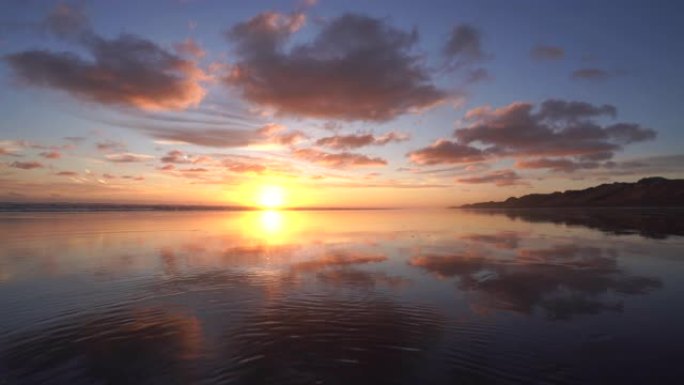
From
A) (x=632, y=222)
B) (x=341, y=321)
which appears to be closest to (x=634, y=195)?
(x=632, y=222)

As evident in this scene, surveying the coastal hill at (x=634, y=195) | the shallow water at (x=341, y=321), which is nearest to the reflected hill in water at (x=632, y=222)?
the shallow water at (x=341, y=321)

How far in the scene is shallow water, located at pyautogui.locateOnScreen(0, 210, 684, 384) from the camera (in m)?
8.38

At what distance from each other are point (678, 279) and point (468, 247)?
46.6 ft

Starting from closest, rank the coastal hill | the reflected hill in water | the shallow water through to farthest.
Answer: the shallow water, the reflected hill in water, the coastal hill

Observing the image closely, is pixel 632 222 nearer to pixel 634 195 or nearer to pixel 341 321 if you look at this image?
pixel 341 321

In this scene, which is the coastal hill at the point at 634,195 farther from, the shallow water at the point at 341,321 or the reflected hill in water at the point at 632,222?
the shallow water at the point at 341,321

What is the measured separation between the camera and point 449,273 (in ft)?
64.0

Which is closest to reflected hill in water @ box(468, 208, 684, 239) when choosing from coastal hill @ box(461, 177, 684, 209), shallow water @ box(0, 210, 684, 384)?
shallow water @ box(0, 210, 684, 384)

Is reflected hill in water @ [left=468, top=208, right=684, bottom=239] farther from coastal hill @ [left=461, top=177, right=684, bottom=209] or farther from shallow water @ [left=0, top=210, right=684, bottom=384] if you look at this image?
coastal hill @ [left=461, top=177, right=684, bottom=209]

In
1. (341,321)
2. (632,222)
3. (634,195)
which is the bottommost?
(341,321)

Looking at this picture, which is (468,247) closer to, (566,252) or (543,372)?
(566,252)

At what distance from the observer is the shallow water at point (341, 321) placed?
330 inches

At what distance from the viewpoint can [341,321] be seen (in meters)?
11.8

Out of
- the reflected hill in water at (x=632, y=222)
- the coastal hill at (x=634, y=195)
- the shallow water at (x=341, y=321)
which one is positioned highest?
the coastal hill at (x=634, y=195)
